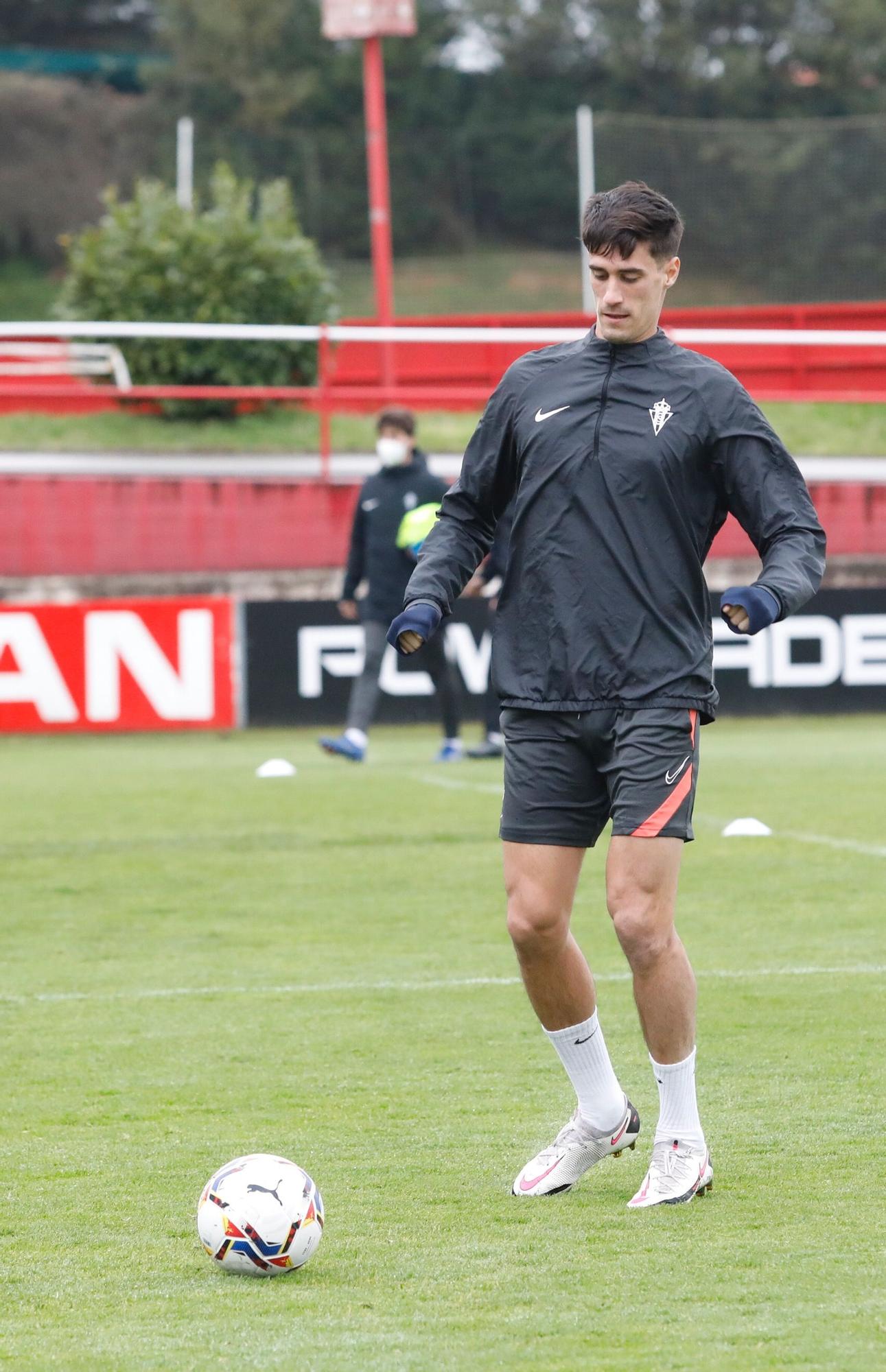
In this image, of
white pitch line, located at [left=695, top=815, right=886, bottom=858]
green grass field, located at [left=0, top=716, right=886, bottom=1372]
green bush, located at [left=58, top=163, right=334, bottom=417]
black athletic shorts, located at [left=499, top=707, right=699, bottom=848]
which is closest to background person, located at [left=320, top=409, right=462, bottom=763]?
green grass field, located at [left=0, top=716, right=886, bottom=1372]

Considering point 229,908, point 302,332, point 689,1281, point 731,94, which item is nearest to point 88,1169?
point 689,1281

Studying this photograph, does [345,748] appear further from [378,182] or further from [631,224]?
[378,182]

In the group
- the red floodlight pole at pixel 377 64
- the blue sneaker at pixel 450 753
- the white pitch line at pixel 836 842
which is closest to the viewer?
the white pitch line at pixel 836 842

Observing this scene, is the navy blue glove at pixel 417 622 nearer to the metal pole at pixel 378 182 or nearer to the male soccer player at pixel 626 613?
the male soccer player at pixel 626 613

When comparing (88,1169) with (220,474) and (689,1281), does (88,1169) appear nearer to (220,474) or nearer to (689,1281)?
(689,1281)

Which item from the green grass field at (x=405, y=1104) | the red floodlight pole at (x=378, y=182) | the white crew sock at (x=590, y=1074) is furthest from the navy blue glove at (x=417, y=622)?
the red floodlight pole at (x=378, y=182)

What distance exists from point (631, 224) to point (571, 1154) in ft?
6.17

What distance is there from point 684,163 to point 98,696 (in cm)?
2079

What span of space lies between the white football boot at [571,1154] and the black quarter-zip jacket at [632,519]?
887mm

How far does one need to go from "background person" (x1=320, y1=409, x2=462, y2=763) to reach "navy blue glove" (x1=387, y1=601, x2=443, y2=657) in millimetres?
9004

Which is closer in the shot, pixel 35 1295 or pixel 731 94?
pixel 35 1295

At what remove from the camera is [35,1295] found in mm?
3535

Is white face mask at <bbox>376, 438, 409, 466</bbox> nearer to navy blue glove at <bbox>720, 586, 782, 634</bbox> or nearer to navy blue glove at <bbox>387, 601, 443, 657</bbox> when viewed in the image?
navy blue glove at <bbox>387, 601, 443, 657</bbox>

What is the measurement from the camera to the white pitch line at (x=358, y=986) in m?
6.45
